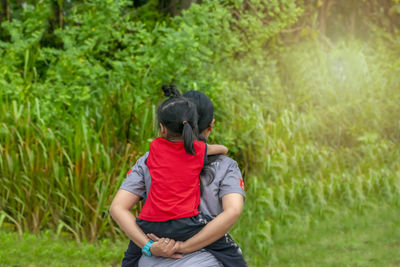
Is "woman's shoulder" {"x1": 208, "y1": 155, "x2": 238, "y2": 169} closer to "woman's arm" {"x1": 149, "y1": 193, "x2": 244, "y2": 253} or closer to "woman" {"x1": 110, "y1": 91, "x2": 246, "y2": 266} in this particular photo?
"woman" {"x1": 110, "y1": 91, "x2": 246, "y2": 266}

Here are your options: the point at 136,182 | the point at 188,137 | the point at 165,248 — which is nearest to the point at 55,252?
the point at 136,182

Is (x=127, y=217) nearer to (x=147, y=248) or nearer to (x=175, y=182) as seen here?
(x=147, y=248)

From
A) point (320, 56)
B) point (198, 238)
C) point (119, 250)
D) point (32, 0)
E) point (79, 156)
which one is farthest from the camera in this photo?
point (320, 56)

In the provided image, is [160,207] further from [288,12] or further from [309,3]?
[309,3]

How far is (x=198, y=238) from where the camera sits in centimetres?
244

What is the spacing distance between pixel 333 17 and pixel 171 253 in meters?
9.61

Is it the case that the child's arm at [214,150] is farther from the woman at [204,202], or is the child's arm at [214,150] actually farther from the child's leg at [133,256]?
the child's leg at [133,256]

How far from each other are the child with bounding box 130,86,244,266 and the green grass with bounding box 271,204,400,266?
10.1 ft

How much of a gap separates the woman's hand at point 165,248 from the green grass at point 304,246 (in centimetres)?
276

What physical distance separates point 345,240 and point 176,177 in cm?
395

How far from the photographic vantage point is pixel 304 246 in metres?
5.77

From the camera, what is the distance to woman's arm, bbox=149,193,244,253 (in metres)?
2.42

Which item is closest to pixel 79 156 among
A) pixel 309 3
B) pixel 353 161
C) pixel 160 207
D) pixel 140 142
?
pixel 140 142

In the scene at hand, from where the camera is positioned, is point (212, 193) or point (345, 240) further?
point (345, 240)
